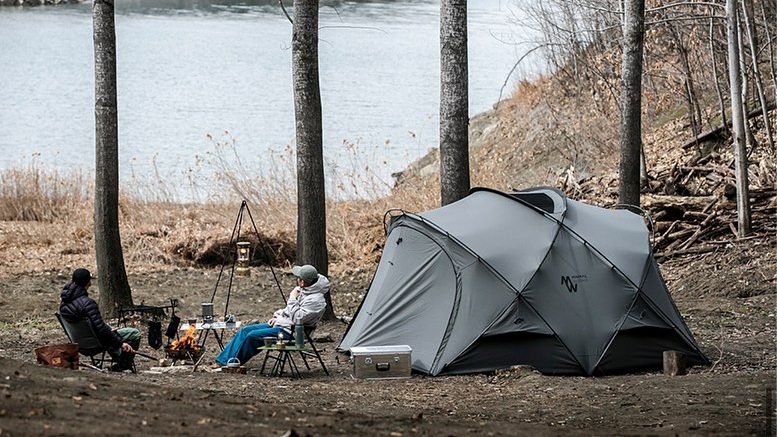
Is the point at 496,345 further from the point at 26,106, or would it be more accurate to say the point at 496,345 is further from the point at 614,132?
the point at 26,106

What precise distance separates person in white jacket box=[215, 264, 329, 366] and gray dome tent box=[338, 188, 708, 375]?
2.56 feet

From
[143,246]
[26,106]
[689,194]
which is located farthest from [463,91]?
[26,106]

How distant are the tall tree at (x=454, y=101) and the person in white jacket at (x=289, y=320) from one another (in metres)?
3.33

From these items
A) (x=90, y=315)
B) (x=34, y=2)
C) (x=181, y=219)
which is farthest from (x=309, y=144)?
(x=34, y=2)

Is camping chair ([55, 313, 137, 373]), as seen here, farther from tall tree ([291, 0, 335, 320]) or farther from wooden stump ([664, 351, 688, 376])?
wooden stump ([664, 351, 688, 376])

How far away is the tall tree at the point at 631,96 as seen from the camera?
1497cm

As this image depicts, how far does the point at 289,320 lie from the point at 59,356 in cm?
235

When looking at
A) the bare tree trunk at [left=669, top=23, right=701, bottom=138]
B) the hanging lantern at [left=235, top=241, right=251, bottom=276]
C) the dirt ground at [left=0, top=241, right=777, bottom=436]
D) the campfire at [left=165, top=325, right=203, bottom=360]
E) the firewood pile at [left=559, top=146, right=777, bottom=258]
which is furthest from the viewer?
the bare tree trunk at [left=669, top=23, right=701, bottom=138]

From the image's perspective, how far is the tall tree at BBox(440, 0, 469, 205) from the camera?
14.4m

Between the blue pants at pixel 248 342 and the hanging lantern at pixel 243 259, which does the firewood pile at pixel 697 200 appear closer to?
the hanging lantern at pixel 243 259

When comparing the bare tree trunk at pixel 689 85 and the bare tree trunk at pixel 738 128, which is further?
the bare tree trunk at pixel 689 85

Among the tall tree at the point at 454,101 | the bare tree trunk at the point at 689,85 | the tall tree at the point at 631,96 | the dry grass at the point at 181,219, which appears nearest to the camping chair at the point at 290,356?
the tall tree at the point at 454,101

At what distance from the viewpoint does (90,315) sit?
10648 millimetres

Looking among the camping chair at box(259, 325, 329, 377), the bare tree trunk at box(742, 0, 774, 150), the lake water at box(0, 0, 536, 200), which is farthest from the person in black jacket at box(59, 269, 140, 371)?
the lake water at box(0, 0, 536, 200)
